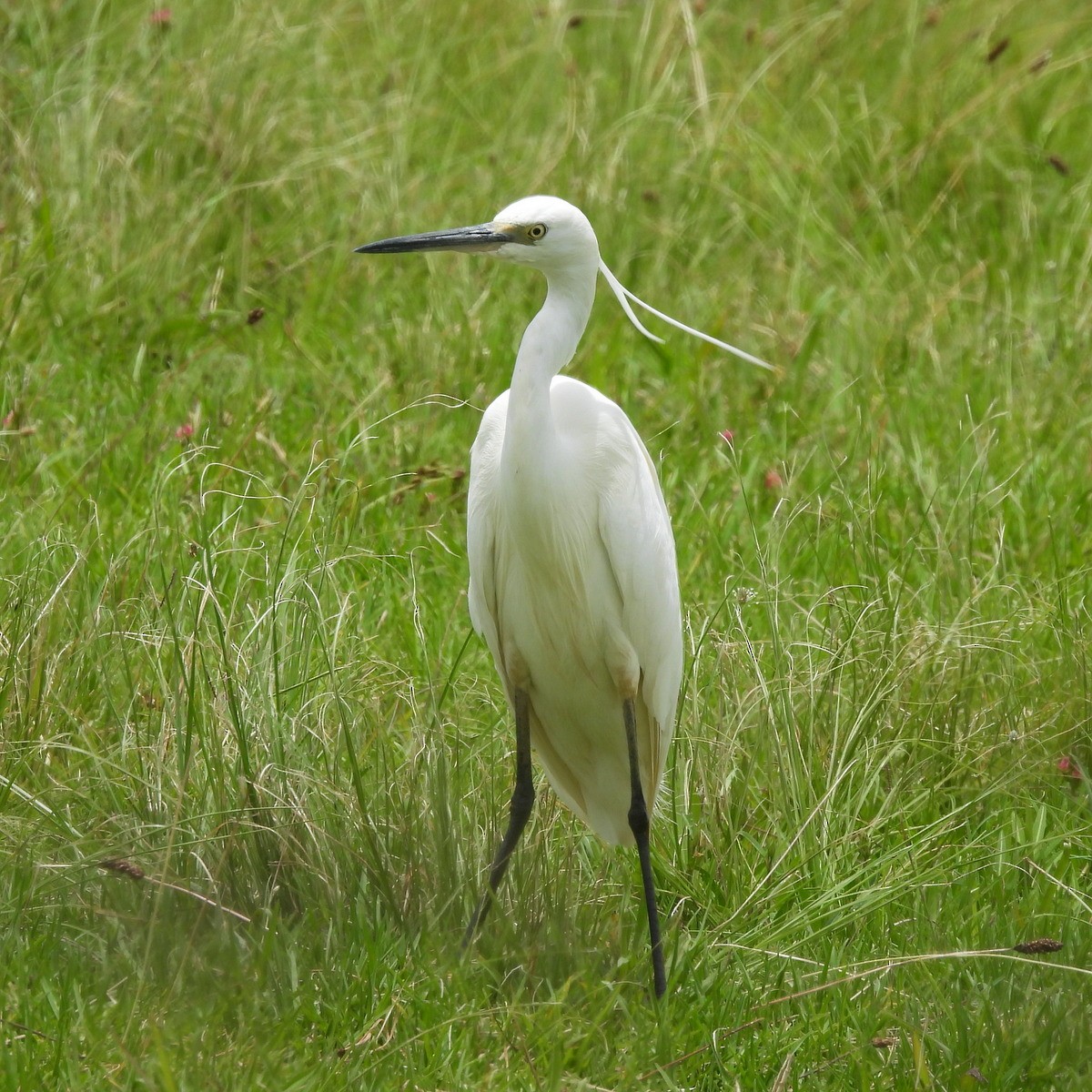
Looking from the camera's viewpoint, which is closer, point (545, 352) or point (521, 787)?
point (545, 352)

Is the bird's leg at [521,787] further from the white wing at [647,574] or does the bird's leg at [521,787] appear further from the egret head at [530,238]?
the egret head at [530,238]

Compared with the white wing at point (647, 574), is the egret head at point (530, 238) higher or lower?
higher

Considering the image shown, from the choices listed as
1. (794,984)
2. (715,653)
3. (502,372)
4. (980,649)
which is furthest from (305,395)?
(794,984)

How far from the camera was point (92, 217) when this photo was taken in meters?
4.45

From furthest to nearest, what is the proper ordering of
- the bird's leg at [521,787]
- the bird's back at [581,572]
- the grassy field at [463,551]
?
the bird's leg at [521,787]
the bird's back at [581,572]
the grassy field at [463,551]

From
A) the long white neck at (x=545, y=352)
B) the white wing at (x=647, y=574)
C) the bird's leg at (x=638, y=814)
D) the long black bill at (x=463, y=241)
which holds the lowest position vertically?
the bird's leg at (x=638, y=814)

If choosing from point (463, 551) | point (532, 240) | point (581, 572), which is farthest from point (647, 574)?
point (463, 551)

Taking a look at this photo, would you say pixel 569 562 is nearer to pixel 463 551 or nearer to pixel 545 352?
pixel 545 352

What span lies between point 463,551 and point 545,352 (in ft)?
4.51

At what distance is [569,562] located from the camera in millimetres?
2668

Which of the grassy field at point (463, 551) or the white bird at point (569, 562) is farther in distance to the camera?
the white bird at point (569, 562)

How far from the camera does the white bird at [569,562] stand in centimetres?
245

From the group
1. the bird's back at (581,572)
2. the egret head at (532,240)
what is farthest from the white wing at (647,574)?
the egret head at (532,240)

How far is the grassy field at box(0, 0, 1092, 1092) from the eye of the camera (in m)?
2.30
